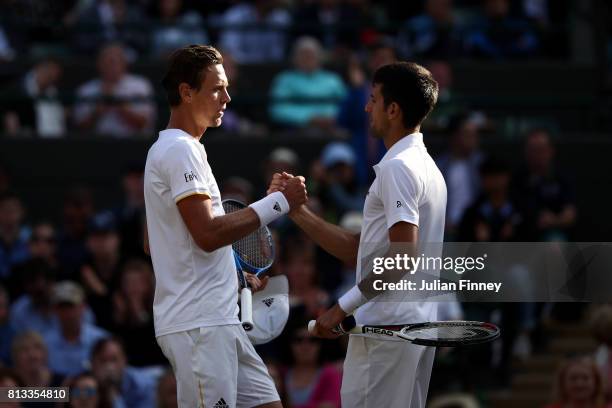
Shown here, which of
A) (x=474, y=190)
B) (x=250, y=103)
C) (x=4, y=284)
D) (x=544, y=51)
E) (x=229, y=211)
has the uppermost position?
(x=544, y=51)

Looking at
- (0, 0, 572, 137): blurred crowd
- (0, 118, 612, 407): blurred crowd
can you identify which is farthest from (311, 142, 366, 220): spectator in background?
(0, 0, 572, 137): blurred crowd

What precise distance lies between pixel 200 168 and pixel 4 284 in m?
5.98

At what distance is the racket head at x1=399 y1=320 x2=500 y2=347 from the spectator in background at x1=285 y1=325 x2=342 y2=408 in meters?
3.56

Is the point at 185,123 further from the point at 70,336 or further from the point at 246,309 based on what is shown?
the point at 70,336

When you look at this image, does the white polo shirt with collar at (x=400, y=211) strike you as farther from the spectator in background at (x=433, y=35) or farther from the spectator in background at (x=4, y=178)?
the spectator in background at (x=433, y=35)

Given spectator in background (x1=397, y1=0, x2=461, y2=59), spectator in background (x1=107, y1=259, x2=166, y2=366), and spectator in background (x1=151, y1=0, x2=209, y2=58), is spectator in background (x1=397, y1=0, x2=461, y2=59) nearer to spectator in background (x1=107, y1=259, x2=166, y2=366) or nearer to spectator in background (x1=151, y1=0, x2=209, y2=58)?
spectator in background (x1=151, y1=0, x2=209, y2=58)

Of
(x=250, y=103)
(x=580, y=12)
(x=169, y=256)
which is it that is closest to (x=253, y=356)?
(x=169, y=256)

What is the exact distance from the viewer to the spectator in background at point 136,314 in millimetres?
11148

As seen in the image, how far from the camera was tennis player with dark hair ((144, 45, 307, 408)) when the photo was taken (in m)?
6.18

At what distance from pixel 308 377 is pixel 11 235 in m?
3.32

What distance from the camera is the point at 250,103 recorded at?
1334cm

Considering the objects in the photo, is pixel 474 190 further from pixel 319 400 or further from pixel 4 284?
pixel 4 284

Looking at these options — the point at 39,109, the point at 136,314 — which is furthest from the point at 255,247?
the point at 39,109

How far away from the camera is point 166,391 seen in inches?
399
